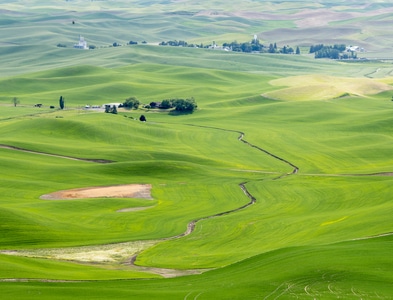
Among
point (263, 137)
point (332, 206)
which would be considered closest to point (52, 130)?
point (263, 137)

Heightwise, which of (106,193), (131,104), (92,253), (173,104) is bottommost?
(106,193)

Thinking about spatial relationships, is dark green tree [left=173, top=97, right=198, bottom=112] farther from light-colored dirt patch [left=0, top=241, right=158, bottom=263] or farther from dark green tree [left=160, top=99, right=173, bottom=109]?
light-colored dirt patch [left=0, top=241, right=158, bottom=263]

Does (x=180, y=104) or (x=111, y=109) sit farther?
(x=180, y=104)

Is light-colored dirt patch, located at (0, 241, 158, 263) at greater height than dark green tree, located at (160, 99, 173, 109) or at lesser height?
greater

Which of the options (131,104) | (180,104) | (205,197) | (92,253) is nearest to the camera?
(92,253)

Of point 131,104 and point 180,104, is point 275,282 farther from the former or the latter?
point 131,104

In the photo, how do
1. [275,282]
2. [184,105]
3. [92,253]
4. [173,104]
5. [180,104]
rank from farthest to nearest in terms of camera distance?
[173,104], [180,104], [184,105], [92,253], [275,282]

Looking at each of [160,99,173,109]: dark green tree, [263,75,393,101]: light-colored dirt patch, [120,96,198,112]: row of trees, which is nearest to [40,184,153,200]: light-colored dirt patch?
[120,96,198,112]: row of trees

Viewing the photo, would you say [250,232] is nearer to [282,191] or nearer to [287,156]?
[282,191]

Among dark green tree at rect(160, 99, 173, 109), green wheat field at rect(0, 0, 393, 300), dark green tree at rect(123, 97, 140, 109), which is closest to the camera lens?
green wheat field at rect(0, 0, 393, 300)

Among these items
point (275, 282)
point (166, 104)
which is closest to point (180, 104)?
point (166, 104)
